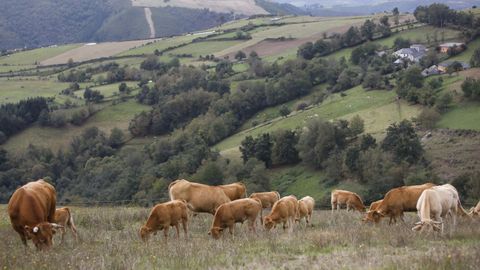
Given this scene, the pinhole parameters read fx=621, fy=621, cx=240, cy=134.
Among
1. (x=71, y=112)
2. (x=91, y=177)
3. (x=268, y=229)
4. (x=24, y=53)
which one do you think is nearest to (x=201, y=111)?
(x=71, y=112)

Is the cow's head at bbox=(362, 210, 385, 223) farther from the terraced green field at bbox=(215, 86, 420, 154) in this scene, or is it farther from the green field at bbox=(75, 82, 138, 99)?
the green field at bbox=(75, 82, 138, 99)

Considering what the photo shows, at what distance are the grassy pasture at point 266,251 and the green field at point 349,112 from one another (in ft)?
239

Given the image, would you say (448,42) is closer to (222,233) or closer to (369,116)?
(369,116)

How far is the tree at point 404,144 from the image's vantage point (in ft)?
244

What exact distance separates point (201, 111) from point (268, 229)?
4175 inches

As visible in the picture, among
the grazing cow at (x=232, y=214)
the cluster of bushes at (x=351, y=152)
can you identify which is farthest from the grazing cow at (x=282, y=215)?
the cluster of bushes at (x=351, y=152)

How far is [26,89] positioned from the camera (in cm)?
13150

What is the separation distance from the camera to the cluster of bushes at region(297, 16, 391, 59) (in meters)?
140

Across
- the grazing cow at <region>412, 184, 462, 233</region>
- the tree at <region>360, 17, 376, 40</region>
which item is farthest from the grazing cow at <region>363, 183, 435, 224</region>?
the tree at <region>360, 17, 376, 40</region>

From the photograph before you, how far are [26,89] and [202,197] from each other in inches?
4664

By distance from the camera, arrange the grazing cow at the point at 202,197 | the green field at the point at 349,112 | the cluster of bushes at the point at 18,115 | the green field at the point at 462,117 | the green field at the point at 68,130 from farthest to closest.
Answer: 1. the cluster of bushes at the point at 18,115
2. the green field at the point at 68,130
3. the green field at the point at 349,112
4. the green field at the point at 462,117
5. the grazing cow at the point at 202,197

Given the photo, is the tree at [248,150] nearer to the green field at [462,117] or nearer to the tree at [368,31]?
the green field at [462,117]

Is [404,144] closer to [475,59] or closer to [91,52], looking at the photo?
[475,59]

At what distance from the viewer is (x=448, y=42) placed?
126250mm
